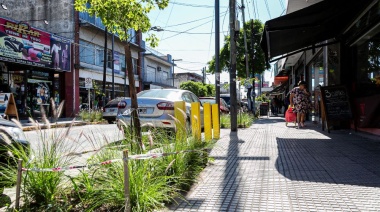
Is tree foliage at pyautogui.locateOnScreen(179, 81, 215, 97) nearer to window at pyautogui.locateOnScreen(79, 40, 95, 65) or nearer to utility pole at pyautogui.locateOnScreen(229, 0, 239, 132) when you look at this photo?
window at pyautogui.locateOnScreen(79, 40, 95, 65)

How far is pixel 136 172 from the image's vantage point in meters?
3.06

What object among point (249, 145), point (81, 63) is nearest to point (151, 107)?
point (249, 145)

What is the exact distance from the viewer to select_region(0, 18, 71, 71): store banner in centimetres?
1670

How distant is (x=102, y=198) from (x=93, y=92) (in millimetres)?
25271

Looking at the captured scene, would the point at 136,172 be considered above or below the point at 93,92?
below

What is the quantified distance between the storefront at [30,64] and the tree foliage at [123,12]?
12.5m

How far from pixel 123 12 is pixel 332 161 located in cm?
387

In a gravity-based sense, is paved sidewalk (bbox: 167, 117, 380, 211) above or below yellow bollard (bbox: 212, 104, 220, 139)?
below

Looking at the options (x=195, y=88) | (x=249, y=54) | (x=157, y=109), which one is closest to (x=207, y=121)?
(x=157, y=109)

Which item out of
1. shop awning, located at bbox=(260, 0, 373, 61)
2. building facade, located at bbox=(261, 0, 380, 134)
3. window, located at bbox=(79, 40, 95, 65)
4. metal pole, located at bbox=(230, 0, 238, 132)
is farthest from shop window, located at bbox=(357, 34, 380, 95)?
window, located at bbox=(79, 40, 95, 65)

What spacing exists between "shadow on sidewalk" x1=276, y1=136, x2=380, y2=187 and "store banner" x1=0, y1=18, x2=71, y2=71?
15392 mm

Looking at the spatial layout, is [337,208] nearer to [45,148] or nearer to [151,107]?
[45,148]

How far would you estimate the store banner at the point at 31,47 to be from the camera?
658 inches

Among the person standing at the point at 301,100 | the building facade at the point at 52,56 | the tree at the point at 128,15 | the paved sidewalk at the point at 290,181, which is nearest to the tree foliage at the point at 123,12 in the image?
the tree at the point at 128,15
